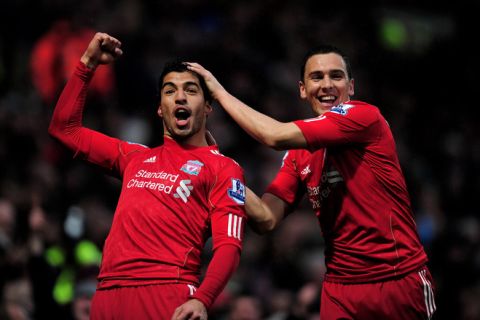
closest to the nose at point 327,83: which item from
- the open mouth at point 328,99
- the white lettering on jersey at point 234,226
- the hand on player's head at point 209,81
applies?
the open mouth at point 328,99

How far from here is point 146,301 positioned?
574 cm

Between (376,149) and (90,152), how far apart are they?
1859 mm

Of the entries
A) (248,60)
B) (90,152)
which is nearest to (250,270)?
(248,60)

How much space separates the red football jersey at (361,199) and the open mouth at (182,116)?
715mm

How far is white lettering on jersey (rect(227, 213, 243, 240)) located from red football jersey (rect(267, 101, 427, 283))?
0.64 metres

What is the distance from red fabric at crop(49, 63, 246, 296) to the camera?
582cm

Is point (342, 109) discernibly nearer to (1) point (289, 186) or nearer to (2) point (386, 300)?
(1) point (289, 186)

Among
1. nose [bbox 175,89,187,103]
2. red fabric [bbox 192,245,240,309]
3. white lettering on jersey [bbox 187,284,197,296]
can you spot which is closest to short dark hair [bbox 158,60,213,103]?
nose [bbox 175,89,187,103]

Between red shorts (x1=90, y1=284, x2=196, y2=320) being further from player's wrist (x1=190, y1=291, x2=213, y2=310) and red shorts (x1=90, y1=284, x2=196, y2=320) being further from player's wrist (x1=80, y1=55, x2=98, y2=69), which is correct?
player's wrist (x1=80, y1=55, x2=98, y2=69)

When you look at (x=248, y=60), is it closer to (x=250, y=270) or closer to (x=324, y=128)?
(x=250, y=270)

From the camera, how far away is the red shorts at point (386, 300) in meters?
5.99

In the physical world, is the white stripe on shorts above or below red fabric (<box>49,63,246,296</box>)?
below

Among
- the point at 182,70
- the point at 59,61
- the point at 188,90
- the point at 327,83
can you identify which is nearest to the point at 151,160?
the point at 188,90

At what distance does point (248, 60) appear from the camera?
1388cm
